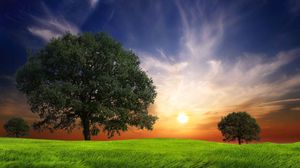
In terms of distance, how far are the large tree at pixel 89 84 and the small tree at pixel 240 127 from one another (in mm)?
30131

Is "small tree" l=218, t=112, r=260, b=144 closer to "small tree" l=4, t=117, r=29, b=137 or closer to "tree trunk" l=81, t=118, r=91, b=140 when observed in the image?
"tree trunk" l=81, t=118, r=91, b=140

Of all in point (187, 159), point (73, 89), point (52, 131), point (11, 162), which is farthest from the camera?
point (52, 131)

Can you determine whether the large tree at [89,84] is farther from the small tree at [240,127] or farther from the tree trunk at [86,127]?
the small tree at [240,127]

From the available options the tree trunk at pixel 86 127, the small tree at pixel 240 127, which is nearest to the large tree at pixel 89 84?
the tree trunk at pixel 86 127

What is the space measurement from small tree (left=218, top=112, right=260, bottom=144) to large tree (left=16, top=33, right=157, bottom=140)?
30131 millimetres

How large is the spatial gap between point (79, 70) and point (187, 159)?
32894 mm

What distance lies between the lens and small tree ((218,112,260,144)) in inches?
2736

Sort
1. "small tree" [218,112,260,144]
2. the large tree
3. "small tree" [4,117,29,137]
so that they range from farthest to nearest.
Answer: "small tree" [4,117,29,137], "small tree" [218,112,260,144], the large tree

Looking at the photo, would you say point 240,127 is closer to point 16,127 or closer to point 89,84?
point 89,84

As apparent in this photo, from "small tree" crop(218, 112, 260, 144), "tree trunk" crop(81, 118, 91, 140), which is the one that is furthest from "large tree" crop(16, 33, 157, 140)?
"small tree" crop(218, 112, 260, 144)

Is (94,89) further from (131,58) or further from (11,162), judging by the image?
(11,162)

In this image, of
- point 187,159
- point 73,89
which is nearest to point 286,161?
point 187,159

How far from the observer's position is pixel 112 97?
42.2m

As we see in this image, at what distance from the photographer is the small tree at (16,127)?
75.2 m
